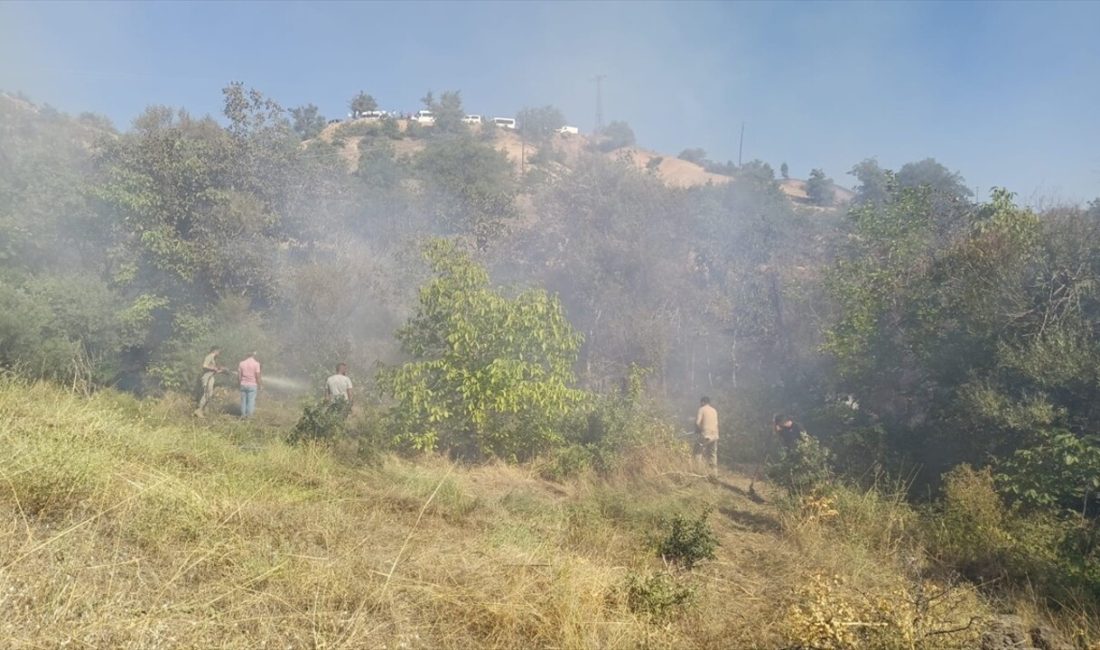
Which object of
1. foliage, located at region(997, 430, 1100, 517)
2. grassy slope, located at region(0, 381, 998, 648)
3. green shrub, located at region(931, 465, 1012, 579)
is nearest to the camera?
grassy slope, located at region(0, 381, 998, 648)

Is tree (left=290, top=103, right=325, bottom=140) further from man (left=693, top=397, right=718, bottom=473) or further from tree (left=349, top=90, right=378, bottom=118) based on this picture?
man (left=693, top=397, right=718, bottom=473)

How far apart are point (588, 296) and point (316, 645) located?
571 inches

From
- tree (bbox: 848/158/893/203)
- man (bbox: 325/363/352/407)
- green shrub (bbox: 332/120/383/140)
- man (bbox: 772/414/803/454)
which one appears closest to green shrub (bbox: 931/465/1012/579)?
man (bbox: 772/414/803/454)

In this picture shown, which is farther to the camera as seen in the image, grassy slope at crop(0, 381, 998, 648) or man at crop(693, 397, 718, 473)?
man at crop(693, 397, 718, 473)

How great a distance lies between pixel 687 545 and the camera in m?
5.70

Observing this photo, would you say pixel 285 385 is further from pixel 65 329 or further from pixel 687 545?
pixel 687 545

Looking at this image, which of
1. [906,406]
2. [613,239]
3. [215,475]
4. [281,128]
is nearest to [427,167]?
[281,128]

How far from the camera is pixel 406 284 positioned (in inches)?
700

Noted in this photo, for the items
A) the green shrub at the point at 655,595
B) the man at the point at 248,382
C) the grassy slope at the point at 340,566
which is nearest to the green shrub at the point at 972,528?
the grassy slope at the point at 340,566

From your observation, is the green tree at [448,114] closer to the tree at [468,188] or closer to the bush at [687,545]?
the tree at [468,188]

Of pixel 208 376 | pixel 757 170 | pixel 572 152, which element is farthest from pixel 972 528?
pixel 572 152

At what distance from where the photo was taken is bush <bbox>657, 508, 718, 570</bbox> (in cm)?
568

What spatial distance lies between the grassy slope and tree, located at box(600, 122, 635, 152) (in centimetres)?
4983

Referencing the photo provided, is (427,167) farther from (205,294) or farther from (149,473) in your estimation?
(149,473)
